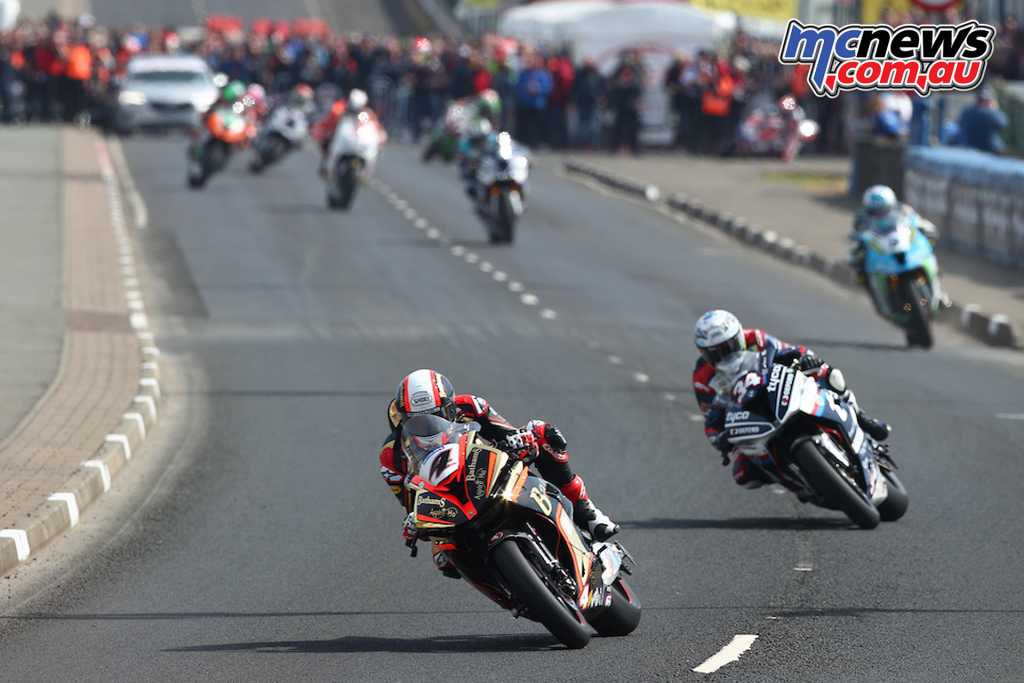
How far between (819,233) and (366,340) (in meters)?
11.7

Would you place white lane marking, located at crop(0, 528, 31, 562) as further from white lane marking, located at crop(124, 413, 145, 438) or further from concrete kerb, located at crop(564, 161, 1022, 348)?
concrete kerb, located at crop(564, 161, 1022, 348)

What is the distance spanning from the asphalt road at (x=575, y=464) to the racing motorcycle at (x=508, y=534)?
0.21 m

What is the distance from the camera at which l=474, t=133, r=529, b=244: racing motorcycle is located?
29.2 metres

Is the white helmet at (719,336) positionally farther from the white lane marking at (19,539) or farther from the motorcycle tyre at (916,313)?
the motorcycle tyre at (916,313)

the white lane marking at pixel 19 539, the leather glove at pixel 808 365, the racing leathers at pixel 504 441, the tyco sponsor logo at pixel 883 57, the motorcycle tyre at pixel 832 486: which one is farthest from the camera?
the tyco sponsor logo at pixel 883 57

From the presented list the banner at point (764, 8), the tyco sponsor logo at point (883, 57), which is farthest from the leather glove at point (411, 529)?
the banner at point (764, 8)

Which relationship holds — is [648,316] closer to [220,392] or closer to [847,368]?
[847,368]

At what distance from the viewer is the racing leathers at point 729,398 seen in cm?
1254

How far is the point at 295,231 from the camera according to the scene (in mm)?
30578

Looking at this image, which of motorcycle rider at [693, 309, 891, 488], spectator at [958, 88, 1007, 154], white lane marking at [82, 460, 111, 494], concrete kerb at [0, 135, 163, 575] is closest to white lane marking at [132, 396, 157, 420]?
concrete kerb at [0, 135, 163, 575]

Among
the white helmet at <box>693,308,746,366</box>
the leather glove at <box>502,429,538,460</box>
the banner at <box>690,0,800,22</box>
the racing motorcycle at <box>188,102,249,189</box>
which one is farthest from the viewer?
the banner at <box>690,0,800,22</box>

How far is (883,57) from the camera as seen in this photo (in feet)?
57.5

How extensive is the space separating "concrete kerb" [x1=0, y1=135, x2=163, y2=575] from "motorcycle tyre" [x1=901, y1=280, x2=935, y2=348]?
23.8ft

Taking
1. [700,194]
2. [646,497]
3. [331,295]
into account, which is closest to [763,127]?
[700,194]
